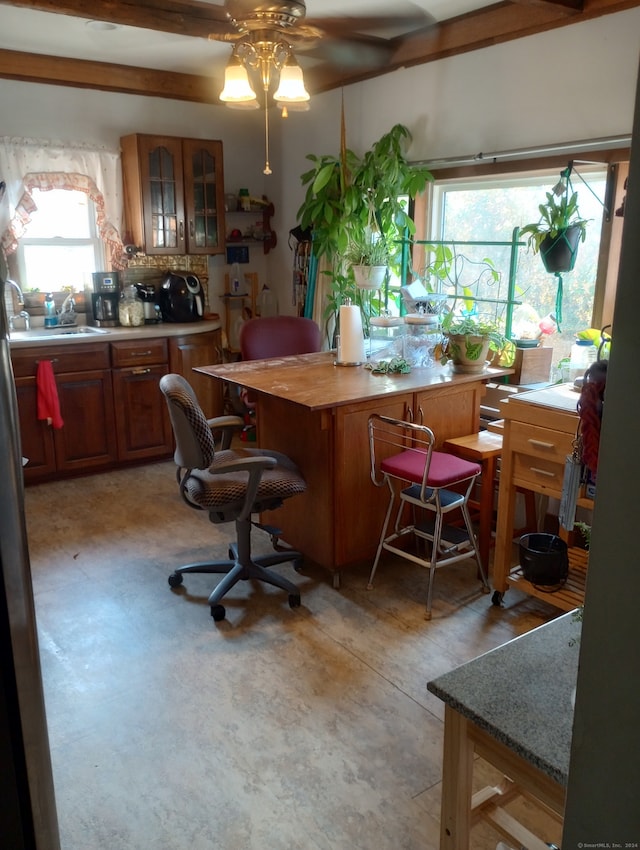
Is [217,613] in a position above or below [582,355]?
below

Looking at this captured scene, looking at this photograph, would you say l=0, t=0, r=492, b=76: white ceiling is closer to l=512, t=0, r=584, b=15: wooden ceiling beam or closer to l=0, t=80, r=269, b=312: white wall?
l=0, t=80, r=269, b=312: white wall

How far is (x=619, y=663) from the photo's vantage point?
651mm

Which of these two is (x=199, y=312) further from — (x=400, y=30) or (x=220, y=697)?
(x=220, y=697)

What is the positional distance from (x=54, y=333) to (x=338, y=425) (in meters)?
2.49

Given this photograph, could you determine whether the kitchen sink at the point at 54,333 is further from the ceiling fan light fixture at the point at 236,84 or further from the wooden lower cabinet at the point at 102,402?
the ceiling fan light fixture at the point at 236,84

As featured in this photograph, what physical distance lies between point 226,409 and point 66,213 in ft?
5.71

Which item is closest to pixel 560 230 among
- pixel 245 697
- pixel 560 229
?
pixel 560 229

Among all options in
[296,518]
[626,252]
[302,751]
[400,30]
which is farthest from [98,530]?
[626,252]

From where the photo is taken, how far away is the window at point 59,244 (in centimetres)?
457

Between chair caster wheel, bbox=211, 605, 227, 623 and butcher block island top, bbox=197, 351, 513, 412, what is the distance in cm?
88

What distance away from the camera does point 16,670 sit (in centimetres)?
68

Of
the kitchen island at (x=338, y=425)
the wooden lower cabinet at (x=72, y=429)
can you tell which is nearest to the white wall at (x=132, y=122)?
the wooden lower cabinet at (x=72, y=429)

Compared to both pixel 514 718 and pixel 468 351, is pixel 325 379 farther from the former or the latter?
pixel 514 718

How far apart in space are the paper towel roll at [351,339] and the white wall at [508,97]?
1.19 m
